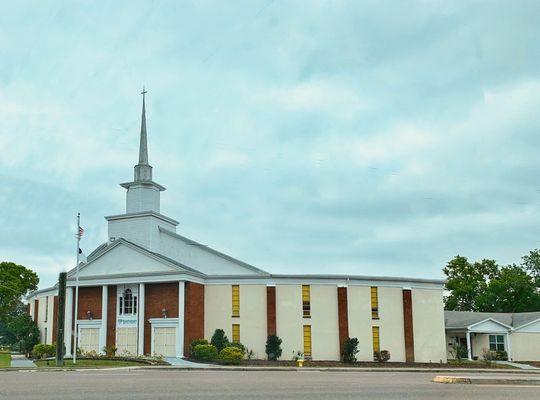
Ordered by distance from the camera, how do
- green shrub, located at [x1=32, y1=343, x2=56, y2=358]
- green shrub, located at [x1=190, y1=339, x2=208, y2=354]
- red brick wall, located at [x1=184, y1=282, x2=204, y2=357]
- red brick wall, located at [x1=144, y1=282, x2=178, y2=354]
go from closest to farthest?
1. green shrub, located at [x1=190, y1=339, x2=208, y2=354]
2. red brick wall, located at [x1=184, y1=282, x2=204, y2=357]
3. green shrub, located at [x1=32, y1=343, x2=56, y2=358]
4. red brick wall, located at [x1=144, y1=282, x2=178, y2=354]

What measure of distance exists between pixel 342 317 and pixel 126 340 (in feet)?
49.7

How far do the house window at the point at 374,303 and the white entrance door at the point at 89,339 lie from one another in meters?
19.7

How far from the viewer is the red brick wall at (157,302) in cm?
4550

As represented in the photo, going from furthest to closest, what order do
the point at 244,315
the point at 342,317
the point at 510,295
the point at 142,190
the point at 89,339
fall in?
the point at 510,295
the point at 142,190
the point at 89,339
the point at 342,317
the point at 244,315

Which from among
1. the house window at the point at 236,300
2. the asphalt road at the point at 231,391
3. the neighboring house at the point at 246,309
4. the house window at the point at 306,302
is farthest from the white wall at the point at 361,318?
the asphalt road at the point at 231,391

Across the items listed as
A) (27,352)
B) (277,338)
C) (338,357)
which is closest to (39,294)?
(27,352)

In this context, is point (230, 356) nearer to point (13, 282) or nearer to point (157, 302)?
point (157, 302)

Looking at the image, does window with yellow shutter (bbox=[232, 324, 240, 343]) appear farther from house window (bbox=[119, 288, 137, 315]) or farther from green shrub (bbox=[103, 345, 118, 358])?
green shrub (bbox=[103, 345, 118, 358])

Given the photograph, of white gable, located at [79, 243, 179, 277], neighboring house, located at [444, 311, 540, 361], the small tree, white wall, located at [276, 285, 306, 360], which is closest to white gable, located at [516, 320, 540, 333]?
neighboring house, located at [444, 311, 540, 361]

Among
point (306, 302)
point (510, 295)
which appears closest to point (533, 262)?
point (510, 295)

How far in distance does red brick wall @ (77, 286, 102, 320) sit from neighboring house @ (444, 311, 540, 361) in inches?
1067

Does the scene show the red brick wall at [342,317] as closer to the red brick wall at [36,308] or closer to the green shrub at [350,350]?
the green shrub at [350,350]

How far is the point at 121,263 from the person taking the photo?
4806 cm

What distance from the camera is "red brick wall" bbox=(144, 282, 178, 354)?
45.5 m
